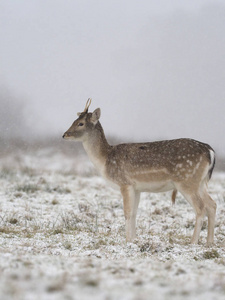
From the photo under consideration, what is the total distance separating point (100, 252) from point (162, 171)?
2412 mm

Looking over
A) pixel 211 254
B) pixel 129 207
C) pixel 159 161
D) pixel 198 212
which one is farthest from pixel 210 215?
pixel 211 254

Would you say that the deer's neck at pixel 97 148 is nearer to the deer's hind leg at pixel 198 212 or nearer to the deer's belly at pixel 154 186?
the deer's belly at pixel 154 186

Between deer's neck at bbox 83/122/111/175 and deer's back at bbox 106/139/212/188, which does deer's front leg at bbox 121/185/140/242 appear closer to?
deer's back at bbox 106/139/212/188

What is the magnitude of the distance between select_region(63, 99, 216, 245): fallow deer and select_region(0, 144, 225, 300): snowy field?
619mm

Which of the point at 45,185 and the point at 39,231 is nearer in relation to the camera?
the point at 39,231

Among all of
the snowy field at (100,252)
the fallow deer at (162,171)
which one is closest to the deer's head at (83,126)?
the fallow deer at (162,171)

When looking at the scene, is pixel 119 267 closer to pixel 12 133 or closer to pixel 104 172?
pixel 104 172

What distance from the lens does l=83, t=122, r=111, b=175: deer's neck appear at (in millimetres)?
8352

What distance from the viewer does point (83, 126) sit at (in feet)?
27.9

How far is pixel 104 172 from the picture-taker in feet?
A: 26.8

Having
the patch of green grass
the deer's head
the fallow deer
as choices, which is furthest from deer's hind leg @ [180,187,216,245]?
the deer's head

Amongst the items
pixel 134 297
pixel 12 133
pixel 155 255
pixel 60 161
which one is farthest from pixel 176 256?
pixel 12 133

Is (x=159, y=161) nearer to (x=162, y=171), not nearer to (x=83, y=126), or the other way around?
(x=162, y=171)

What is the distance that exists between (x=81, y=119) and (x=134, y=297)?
6035mm
